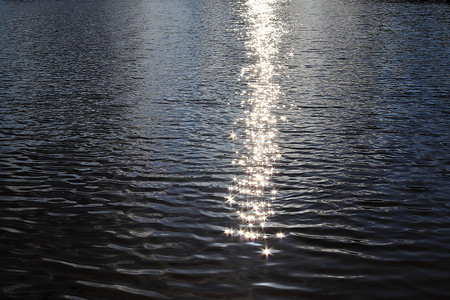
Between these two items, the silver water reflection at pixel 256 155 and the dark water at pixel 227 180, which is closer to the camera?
the dark water at pixel 227 180

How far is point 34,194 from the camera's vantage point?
12.9 m

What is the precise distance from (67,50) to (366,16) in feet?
130

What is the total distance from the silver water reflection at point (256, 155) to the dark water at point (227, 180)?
7 cm

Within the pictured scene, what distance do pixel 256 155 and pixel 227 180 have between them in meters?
2.37

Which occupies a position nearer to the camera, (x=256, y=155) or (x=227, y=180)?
(x=227, y=180)

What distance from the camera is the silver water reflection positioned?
11180 mm

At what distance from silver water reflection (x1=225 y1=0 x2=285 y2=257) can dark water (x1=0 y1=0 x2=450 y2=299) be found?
0.07 m

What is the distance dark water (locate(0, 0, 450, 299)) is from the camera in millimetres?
9148

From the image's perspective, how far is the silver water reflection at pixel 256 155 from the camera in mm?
11180

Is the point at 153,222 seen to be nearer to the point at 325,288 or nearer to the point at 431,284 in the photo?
the point at 325,288

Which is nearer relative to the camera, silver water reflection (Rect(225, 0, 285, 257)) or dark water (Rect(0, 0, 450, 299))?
dark water (Rect(0, 0, 450, 299))

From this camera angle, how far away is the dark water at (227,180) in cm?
915

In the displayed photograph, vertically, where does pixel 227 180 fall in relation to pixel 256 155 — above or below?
below

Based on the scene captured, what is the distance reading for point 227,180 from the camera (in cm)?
1367
